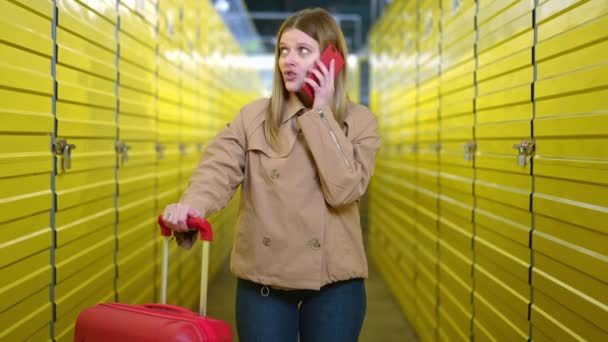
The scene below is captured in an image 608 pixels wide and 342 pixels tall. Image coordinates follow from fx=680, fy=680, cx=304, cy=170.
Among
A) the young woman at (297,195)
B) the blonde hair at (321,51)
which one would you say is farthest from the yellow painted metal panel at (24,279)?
the blonde hair at (321,51)

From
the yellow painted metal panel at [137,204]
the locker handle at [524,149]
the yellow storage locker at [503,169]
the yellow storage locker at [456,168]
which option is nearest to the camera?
the locker handle at [524,149]

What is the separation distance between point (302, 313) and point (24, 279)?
3.41 ft

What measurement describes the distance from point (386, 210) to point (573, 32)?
16.0 feet

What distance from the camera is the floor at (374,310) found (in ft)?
16.6

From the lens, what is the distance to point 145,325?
166 centimetres

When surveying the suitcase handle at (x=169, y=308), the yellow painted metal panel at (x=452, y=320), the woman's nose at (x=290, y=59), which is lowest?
the yellow painted metal panel at (x=452, y=320)

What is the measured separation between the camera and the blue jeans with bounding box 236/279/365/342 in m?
2.05

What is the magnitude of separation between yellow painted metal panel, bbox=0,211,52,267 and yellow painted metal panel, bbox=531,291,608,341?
6.25ft

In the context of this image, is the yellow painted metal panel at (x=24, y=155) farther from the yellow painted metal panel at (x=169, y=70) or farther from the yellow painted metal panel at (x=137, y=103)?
the yellow painted metal panel at (x=169, y=70)

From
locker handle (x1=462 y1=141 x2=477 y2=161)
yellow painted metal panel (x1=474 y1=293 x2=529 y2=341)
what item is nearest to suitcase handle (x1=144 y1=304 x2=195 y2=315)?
yellow painted metal panel (x1=474 y1=293 x2=529 y2=341)

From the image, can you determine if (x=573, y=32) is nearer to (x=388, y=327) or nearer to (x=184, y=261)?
(x=388, y=327)

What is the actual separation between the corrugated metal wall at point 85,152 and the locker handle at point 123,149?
11mm

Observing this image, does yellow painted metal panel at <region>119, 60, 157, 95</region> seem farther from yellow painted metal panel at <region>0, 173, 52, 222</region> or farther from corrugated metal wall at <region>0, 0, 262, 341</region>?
yellow painted metal panel at <region>0, 173, 52, 222</region>

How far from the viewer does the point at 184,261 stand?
5.62 m
